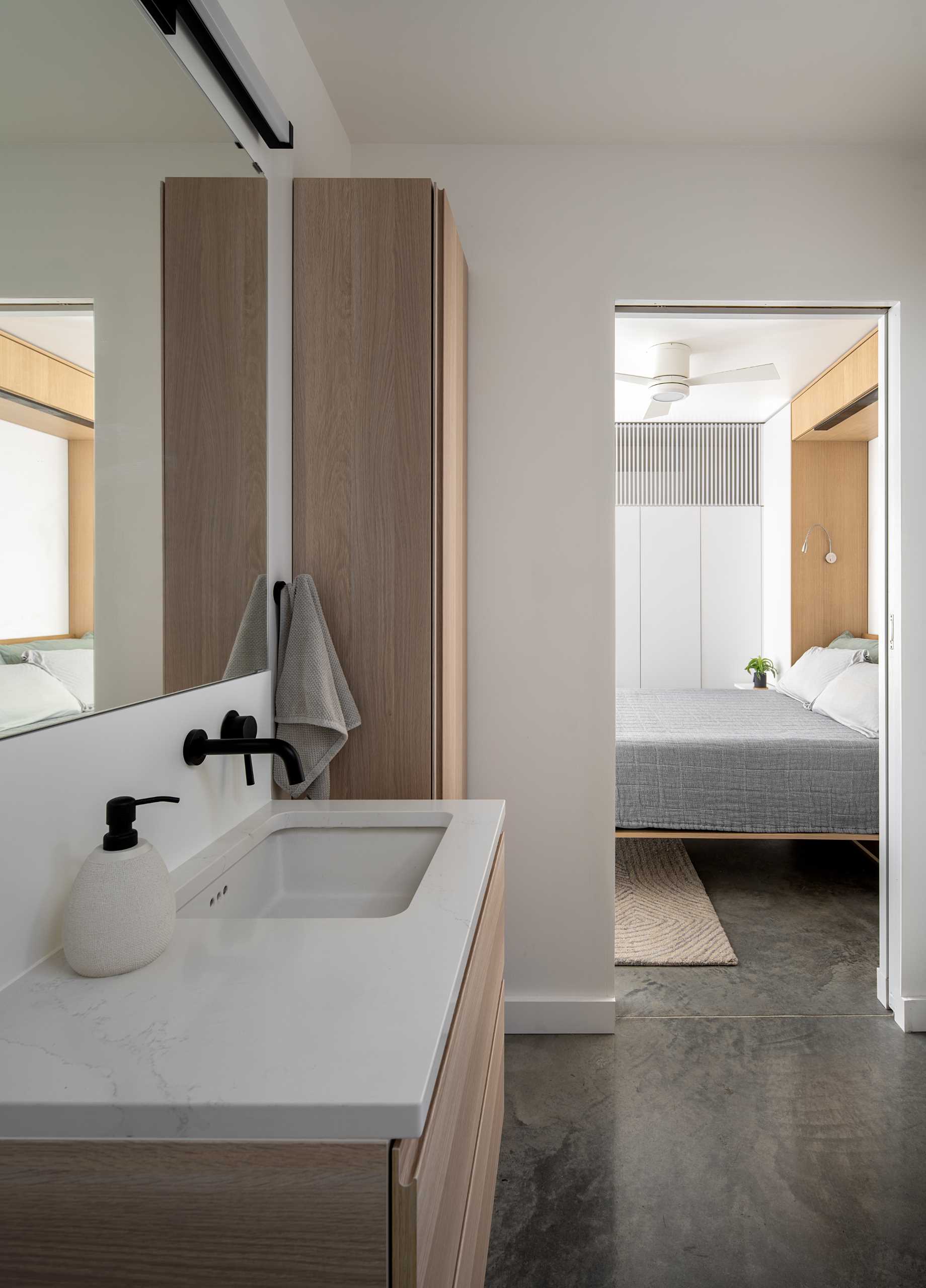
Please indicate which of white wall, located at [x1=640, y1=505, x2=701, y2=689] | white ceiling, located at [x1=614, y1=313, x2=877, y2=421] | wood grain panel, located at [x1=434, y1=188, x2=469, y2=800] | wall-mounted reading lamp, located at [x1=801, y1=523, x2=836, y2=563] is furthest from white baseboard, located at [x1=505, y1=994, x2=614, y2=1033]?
white wall, located at [x1=640, y1=505, x2=701, y2=689]

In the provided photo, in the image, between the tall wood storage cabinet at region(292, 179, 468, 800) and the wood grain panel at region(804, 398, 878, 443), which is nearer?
the tall wood storage cabinet at region(292, 179, 468, 800)

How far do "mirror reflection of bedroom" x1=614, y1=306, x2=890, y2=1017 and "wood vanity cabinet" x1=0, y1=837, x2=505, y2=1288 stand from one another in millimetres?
2125

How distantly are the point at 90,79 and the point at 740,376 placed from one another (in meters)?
3.60

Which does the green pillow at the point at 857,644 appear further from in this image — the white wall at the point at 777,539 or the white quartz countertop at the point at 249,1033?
the white quartz countertop at the point at 249,1033

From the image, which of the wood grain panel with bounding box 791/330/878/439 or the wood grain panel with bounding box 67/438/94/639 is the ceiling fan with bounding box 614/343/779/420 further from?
the wood grain panel with bounding box 67/438/94/639

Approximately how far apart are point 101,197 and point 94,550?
0.49m

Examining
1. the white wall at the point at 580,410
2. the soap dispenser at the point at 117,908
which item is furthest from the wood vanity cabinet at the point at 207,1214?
the white wall at the point at 580,410

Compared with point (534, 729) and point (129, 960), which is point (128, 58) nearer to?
point (129, 960)

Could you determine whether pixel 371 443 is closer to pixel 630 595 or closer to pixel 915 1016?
pixel 915 1016

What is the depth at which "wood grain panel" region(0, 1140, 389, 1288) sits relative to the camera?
0.63 metres

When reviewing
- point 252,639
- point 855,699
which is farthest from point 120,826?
point 855,699

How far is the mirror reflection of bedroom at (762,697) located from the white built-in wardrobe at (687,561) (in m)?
0.02

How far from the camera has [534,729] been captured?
2.46m

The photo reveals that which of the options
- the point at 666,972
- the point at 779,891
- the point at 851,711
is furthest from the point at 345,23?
the point at 779,891
